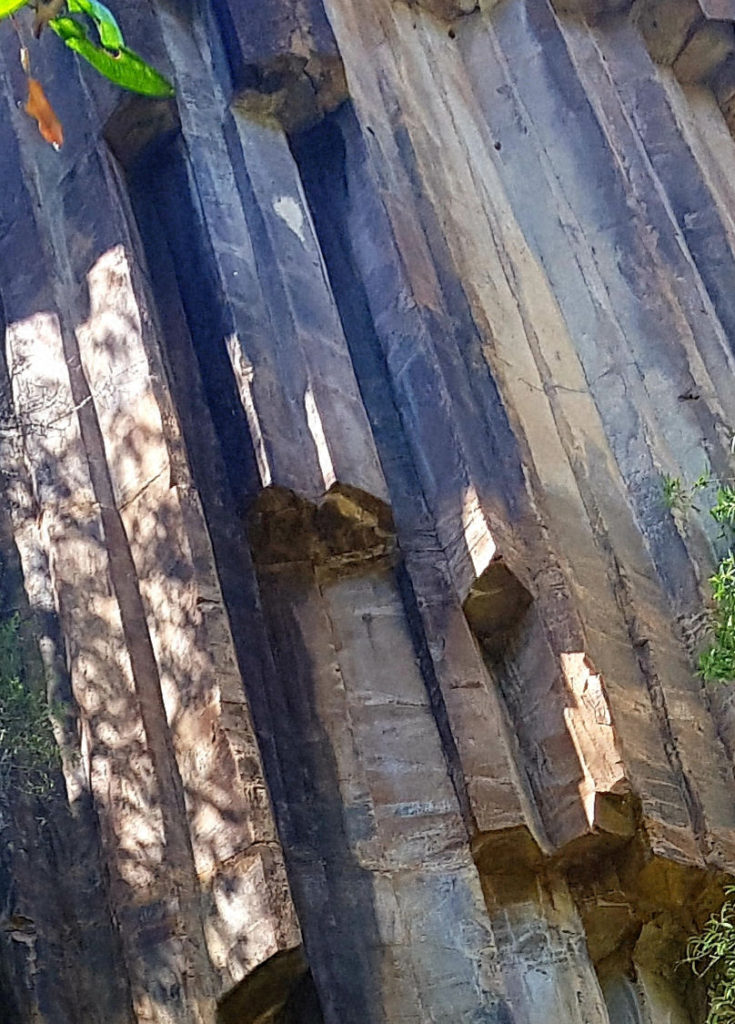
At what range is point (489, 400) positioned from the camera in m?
6.00

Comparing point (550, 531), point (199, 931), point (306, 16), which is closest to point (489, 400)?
point (550, 531)

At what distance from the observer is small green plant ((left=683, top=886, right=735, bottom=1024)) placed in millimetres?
4633

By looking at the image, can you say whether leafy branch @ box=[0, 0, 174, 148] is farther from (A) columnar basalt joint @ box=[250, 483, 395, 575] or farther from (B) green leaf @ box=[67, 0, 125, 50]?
(A) columnar basalt joint @ box=[250, 483, 395, 575]

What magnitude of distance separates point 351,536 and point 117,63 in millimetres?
1953

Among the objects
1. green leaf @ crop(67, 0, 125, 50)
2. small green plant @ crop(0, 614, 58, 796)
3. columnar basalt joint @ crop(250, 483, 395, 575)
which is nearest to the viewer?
green leaf @ crop(67, 0, 125, 50)

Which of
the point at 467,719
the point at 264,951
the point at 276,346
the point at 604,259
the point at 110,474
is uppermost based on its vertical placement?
the point at 604,259

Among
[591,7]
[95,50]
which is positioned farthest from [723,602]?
[591,7]

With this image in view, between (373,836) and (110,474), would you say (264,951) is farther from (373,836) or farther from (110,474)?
(110,474)

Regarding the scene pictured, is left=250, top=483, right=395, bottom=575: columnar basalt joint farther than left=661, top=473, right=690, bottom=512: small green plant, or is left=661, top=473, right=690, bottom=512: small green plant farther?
left=661, top=473, right=690, bottom=512: small green plant

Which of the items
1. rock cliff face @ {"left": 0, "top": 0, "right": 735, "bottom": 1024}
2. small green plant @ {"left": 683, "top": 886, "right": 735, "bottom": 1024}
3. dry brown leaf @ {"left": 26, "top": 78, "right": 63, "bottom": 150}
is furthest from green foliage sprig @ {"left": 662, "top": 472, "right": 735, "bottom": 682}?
dry brown leaf @ {"left": 26, "top": 78, "right": 63, "bottom": 150}

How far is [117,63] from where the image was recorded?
13.5 feet

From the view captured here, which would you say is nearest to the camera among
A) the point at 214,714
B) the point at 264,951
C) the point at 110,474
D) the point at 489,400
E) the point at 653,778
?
the point at 264,951

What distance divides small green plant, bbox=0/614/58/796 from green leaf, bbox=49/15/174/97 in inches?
80.0

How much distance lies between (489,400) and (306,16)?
200 centimetres
